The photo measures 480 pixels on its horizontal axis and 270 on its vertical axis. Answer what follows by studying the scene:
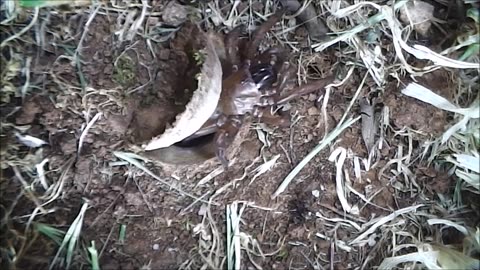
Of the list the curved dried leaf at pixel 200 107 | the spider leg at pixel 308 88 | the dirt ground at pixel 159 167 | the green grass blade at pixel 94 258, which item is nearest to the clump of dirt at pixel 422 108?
the dirt ground at pixel 159 167

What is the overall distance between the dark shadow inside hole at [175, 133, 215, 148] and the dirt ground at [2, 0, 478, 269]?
0.07m

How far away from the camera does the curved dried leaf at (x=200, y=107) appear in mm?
1516

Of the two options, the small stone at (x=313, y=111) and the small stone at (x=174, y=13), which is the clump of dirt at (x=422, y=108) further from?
the small stone at (x=174, y=13)

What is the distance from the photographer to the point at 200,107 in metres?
1.53

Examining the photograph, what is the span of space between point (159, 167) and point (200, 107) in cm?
16

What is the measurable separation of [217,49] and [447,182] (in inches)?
23.4

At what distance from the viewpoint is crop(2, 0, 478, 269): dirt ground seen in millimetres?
1530

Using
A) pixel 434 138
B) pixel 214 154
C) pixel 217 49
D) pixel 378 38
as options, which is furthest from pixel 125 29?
pixel 434 138

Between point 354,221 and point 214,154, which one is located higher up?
point 214,154

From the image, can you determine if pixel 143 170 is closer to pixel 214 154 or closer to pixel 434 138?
pixel 214 154

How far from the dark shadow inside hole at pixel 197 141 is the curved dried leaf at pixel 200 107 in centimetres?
6

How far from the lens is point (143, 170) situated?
1.56 meters

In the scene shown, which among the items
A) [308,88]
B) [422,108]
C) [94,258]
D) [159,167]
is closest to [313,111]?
[308,88]

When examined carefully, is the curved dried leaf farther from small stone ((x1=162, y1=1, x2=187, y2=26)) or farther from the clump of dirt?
the clump of dirt
